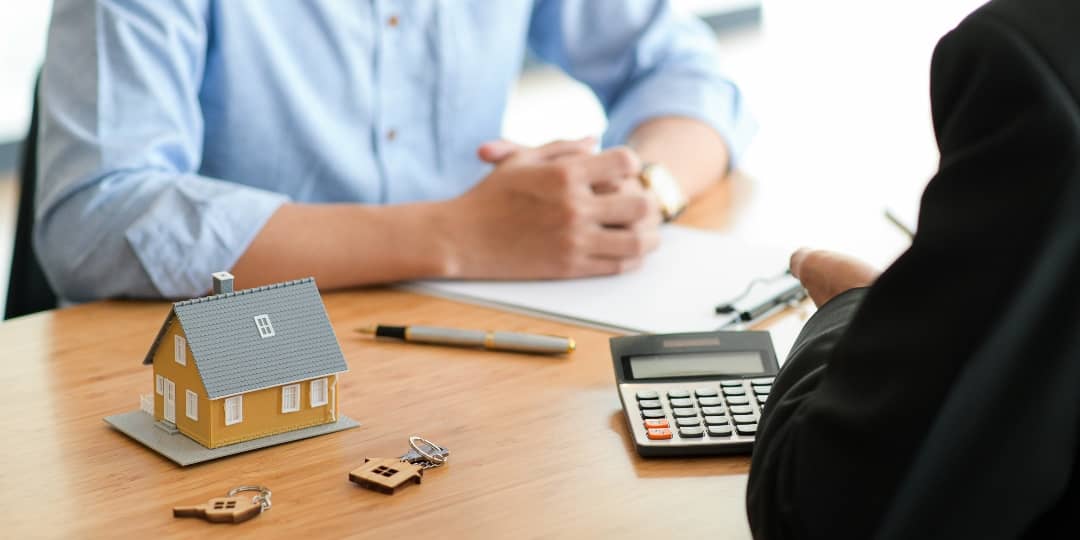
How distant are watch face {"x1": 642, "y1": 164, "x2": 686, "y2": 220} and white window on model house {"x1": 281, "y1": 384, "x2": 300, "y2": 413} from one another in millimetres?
663

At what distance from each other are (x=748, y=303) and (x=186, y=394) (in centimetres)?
56

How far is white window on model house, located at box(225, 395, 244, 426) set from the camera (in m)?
0.94

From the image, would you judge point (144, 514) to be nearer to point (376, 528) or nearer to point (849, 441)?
point (376, 528)

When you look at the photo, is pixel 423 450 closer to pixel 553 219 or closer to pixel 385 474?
pixel 385 474

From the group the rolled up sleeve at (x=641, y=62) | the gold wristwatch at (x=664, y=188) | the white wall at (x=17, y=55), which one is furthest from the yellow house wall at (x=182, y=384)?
the white wall at (x=17, y=55)

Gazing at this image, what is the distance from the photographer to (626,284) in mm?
1345

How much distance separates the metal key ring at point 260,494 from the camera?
862mm

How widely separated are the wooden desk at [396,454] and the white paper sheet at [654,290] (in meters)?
0.05

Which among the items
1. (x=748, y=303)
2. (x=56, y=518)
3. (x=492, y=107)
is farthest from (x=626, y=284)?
(x=56, y=518)

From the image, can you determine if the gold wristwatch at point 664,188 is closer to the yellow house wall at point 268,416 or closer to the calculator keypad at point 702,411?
the calculator keypad at point 702,411

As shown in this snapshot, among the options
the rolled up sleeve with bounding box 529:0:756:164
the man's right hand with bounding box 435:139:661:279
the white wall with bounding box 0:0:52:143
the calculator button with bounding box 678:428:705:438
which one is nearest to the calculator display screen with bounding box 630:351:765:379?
the calculator button with bounding box 678:428:705:438

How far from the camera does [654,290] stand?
132 cm

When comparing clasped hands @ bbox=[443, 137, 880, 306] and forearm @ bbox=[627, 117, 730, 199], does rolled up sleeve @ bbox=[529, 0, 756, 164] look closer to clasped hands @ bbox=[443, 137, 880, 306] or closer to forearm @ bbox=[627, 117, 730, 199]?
forearm @ bbox=[627, 117, 730, 199]

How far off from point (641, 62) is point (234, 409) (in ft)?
3.47
